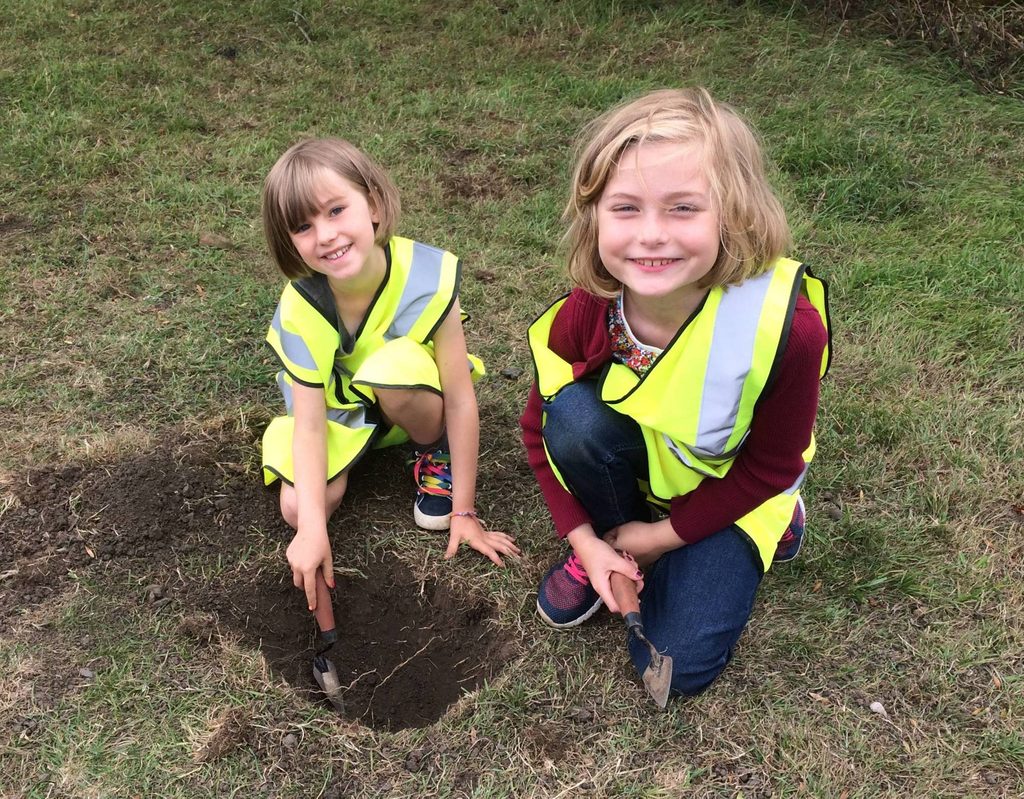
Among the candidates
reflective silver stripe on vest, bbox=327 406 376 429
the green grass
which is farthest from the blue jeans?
reflective silver stripe on vest, bbox=327 406 376 429

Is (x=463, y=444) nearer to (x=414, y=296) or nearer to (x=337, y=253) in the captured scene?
(x=414, y=296)

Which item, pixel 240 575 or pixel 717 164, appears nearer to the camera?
pixel 717 164

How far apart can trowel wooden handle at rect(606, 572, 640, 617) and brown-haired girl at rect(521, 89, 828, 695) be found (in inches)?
1.3

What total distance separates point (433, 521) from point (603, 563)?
59 cm

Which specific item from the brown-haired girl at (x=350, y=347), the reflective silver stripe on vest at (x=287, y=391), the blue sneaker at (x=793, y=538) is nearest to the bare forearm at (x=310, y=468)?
the brown-haired girl at (x=350, y=347)

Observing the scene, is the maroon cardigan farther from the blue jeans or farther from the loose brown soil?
the loose brown soil

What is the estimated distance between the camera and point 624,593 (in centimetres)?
214

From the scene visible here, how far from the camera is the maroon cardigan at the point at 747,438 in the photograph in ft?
5.98

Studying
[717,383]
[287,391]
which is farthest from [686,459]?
[287,391]

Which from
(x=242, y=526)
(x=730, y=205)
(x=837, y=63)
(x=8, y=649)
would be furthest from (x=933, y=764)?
(x=837, y=63)

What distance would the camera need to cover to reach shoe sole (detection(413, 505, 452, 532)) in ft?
8.33

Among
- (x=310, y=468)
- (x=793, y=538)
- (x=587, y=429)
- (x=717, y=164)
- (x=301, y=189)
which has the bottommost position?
(x=793, y=538)

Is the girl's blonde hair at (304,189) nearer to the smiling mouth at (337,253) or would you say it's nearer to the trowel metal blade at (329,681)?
the smiling mouth at (337,253)

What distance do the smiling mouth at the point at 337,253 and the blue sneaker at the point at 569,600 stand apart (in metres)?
0.98
